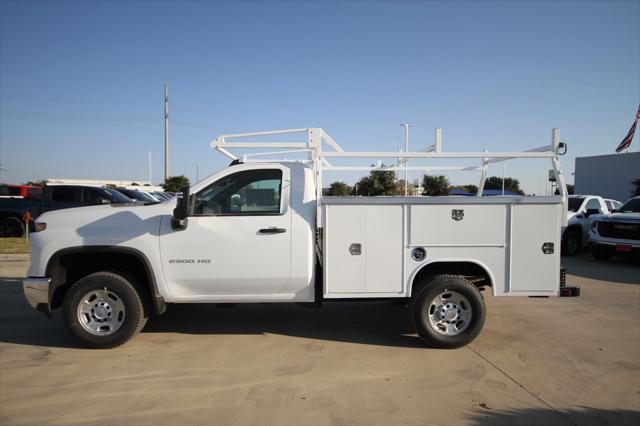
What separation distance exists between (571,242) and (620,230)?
204cm

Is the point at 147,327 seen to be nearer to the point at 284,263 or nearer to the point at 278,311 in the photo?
the point at 278,311

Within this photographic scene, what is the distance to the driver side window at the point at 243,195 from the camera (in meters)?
4.71

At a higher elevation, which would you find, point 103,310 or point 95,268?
point 95,268

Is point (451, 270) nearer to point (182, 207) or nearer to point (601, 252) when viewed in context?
point (182, 207)

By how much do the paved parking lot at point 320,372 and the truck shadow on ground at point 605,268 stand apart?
3.40 meters

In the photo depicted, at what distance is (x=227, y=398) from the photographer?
11.9 feet

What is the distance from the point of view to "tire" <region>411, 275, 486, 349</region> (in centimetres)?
466

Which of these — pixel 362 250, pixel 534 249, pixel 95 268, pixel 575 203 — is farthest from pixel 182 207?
pixel 575 203

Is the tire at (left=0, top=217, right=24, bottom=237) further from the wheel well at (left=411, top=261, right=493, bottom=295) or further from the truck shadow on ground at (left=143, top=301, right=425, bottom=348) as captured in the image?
the wheel well at (left=411, top=261, right=493, bottom=295)

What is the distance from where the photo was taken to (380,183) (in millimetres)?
9367

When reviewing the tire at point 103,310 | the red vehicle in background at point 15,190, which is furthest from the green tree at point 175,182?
the tire at point 103,310

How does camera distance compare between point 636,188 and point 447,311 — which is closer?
point 447,311

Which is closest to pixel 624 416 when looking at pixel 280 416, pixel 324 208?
pixel 280 416

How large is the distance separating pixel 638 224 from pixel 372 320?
28.4ft
